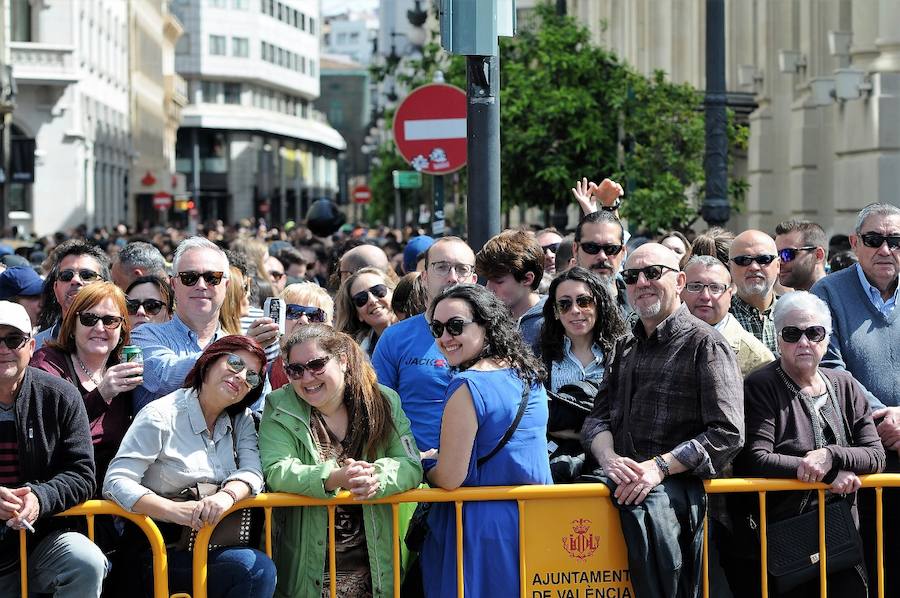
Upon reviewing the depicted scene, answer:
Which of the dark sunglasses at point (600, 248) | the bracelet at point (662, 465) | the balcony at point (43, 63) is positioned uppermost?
the balcony at point (43, 63)

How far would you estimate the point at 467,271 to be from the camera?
8.20 m

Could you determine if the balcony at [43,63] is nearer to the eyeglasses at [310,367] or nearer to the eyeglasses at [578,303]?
the eyeglasses at [578,303]

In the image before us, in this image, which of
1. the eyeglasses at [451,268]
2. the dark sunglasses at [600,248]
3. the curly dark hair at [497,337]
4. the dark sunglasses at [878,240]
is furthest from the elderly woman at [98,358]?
the dark sunglasses at [878,240]

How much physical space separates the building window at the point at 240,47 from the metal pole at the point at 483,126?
10656 centimetres

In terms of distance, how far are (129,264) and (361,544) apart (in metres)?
4.10

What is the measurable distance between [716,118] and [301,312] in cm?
793

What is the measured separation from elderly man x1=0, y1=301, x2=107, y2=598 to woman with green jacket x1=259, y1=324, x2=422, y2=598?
76 centimetres

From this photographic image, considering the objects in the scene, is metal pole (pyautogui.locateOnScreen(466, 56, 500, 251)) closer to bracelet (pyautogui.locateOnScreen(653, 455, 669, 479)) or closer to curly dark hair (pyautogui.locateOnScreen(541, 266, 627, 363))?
curly dark hair (pyautogui.locateOnScreen(541, 266, 627, 363))

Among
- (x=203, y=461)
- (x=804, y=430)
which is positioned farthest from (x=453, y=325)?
(x=804, y=430)

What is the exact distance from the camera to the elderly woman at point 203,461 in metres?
6.30

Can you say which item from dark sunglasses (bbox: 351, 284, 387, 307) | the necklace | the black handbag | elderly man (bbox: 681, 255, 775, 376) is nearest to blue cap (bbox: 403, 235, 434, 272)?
dark sunglasses (bbox: 351, 284, 387, 307)

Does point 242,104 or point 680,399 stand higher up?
point 242,104

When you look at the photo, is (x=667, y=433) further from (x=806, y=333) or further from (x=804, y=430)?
(x=806, y=333)

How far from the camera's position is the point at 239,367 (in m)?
6.54
